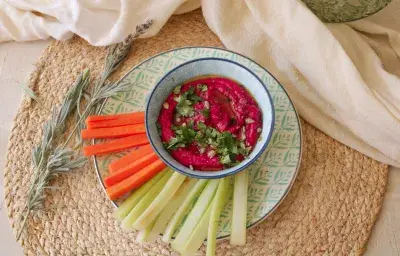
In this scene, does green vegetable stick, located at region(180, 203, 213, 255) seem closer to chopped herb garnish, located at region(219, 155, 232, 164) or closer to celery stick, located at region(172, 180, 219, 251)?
celery stick, located at region(172, 180, 219, 251)

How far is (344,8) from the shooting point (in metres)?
1.27

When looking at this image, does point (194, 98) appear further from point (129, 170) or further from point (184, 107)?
point (129, 170)

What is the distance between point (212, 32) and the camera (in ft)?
4.53

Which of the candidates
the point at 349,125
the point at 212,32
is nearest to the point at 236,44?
the point at 212,32

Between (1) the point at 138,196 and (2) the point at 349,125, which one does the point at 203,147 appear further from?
(2) the point at 349,125

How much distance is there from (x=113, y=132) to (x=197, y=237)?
31 centimetres

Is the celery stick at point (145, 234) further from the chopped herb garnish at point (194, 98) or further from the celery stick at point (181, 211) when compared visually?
the chopped herb garnish at point (194, 98)

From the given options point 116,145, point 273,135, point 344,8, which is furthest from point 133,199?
point 344,8

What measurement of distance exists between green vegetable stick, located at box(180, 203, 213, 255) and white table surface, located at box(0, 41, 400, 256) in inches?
14.7

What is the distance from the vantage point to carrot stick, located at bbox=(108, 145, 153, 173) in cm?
118

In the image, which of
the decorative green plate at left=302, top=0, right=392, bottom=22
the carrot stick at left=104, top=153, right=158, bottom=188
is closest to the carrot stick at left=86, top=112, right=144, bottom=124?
the carrot stick at left=104, top=153, right=158, bottom=188

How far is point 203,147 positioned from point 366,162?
39 centimetres

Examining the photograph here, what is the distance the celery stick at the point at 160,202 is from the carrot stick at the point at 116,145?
12 centimetres

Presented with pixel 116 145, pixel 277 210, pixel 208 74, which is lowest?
pixel 277 210
